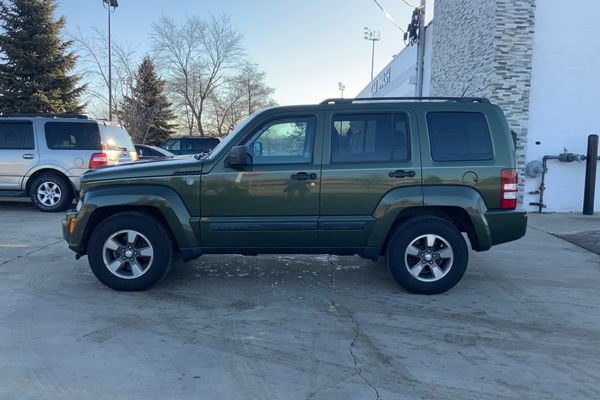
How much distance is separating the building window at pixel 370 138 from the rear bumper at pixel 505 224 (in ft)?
3.57

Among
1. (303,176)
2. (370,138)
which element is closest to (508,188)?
(370,138)

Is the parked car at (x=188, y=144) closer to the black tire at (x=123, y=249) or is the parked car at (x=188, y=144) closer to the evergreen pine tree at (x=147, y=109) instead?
the evergreen pine tree at (x=147, y=109)

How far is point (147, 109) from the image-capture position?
103 ft

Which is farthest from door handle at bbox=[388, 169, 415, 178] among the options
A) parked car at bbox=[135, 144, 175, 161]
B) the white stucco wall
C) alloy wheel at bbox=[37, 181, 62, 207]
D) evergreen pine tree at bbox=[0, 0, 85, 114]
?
evergreen pine tree at bbox=[0, 0, 85, 114]

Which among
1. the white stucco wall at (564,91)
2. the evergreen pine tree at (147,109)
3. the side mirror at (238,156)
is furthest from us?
the evergreen pine tree at (147,109)

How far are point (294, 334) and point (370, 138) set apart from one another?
2158 mm

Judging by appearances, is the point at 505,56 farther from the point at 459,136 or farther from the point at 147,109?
the point at 147,109

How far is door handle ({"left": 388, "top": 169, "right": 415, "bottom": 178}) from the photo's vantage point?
4902mm

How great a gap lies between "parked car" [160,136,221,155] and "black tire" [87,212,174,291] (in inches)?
614

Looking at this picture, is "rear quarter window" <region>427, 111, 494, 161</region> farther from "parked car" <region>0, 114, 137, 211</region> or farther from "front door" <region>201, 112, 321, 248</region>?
"parked car" <region>0, 114, 137, 211</region>

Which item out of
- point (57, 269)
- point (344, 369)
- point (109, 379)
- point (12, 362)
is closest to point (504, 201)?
point (344, 369)

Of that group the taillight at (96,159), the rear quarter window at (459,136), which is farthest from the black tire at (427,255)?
the taillight at (96,159)

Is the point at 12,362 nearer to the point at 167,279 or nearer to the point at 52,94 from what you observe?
the point at 167,279

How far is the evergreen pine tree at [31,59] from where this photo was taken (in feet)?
82.4
